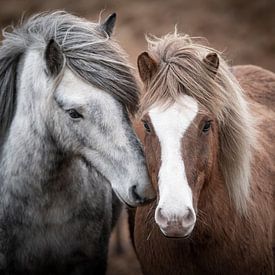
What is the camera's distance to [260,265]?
3.82m

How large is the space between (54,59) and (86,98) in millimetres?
287

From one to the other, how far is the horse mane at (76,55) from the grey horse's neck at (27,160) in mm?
122

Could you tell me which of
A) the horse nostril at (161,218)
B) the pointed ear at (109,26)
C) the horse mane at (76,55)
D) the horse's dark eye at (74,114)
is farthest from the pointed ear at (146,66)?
the horse nostril at (161,218)

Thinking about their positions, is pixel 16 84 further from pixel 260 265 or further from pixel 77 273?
pixel 260 265

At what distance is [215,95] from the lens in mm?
3518

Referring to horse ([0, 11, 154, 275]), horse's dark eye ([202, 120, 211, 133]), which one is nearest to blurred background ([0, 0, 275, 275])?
horse ([0, 11, 154, 275])

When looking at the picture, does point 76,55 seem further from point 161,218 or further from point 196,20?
point 196,20

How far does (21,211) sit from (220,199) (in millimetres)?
1139

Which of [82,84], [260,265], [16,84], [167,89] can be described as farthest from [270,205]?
[16,84]

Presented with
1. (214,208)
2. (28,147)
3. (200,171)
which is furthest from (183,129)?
(28,147)

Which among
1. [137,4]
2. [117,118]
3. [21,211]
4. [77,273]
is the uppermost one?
[137,4]

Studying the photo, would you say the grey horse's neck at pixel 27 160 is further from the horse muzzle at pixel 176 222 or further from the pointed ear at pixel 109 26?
the horse muzzle at pixel 176 222

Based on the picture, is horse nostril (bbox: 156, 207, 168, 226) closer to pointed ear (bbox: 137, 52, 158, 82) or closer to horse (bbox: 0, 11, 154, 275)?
horse (bbox: 0, 11, 154, 275)

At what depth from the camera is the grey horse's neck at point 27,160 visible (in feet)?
12.7
